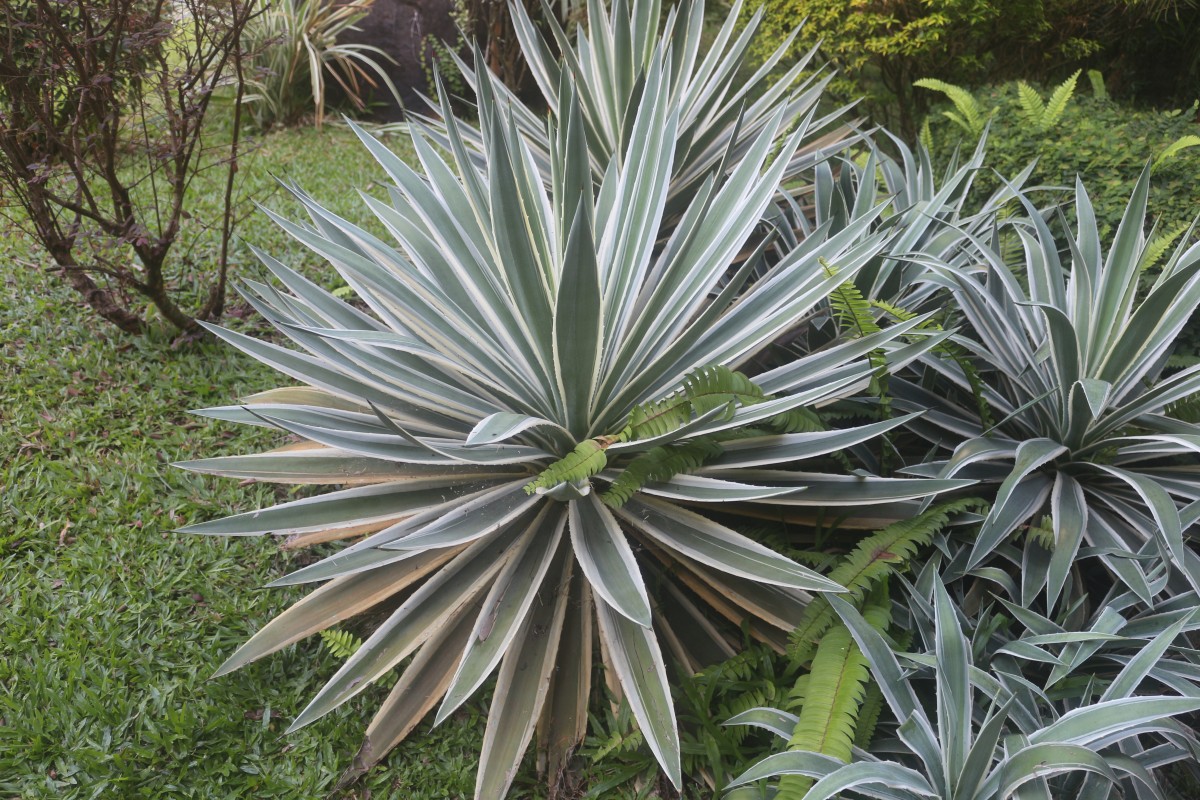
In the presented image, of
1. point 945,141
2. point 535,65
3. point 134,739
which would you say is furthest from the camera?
point 945,141

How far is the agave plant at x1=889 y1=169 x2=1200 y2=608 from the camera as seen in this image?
1990 millimetres

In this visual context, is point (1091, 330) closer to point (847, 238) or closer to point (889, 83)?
point (847, 238)

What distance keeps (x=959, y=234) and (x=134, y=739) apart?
2850 mm

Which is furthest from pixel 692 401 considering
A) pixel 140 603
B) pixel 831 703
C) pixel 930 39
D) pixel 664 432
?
pixel 930 39

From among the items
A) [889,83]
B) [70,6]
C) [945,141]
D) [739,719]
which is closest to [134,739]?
[739,719]

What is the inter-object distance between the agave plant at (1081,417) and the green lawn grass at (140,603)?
4.94 ft

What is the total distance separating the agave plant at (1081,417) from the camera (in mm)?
1990

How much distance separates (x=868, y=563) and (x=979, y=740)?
1.54 feet

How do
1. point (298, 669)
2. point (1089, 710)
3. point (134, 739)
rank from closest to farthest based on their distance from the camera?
1. point (1089, 710)
2. point (134, 739)
3. point (298, 669)

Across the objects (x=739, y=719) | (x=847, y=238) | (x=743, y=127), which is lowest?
(x=739, y=719)

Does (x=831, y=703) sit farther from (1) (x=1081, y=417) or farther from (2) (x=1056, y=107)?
(2) (x=1056, y=107)

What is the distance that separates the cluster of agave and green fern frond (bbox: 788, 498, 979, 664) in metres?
0.06

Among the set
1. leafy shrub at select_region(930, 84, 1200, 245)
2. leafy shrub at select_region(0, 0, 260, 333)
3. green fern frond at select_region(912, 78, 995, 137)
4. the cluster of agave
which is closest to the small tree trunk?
leafy shrub at select_region(0, 0, 260, 333)

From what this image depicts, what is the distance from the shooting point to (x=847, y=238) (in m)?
2.23
